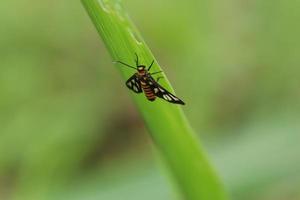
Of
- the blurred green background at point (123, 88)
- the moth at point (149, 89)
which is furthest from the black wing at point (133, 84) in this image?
the blurred green background at point (123, 88)

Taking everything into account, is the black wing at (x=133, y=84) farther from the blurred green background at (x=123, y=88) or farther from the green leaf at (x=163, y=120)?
the blurred green background at (x=123, y=88)

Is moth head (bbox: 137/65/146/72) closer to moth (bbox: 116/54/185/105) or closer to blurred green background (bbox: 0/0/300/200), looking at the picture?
moth (bbox: 116/54/185/105)

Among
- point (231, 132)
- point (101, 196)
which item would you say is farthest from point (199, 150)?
point (231, 132)

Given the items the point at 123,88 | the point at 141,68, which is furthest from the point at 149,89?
the point at 123,88

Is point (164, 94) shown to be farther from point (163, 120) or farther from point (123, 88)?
point (123, 88)

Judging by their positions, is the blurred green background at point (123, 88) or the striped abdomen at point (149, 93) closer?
the striped abdomen at point (149, 93)

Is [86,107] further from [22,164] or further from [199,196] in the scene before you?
[199,196]
